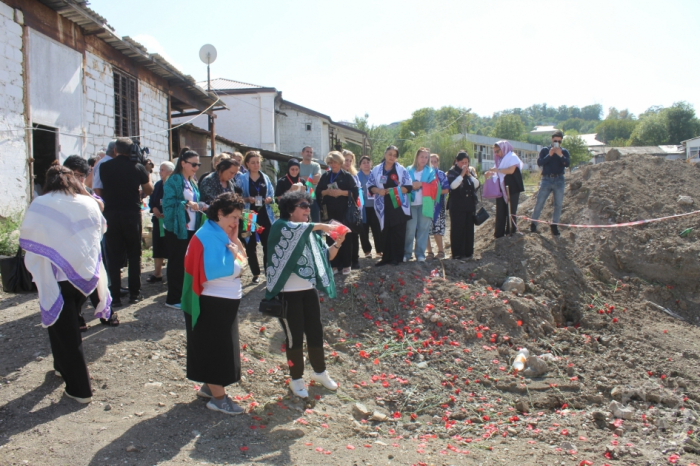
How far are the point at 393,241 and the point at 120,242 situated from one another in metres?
A: 3.95

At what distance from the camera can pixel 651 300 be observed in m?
8.56

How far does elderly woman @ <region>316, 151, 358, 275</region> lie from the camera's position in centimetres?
764

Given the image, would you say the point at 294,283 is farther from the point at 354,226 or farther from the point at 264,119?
the point at 264,119

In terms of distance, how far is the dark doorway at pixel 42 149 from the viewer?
9.79 meters

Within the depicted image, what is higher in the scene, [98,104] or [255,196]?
[98,104]

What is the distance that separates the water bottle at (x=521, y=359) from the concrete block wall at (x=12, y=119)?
26.6 feet

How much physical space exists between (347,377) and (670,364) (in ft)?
13.0

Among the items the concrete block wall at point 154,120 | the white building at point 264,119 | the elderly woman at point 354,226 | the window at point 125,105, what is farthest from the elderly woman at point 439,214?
the white building at point 264,119

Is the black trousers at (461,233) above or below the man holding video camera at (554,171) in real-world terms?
below

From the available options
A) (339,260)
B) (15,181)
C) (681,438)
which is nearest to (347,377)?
(339,260)

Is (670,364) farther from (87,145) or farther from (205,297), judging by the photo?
(87,145)

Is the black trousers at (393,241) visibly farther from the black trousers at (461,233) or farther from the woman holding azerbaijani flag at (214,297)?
the woman holding azerbaijani flag at (214,297)

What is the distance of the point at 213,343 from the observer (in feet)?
13.5

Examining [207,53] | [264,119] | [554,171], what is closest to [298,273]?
[554,171]
